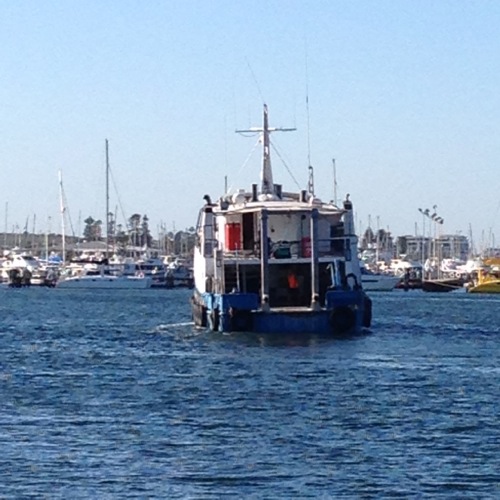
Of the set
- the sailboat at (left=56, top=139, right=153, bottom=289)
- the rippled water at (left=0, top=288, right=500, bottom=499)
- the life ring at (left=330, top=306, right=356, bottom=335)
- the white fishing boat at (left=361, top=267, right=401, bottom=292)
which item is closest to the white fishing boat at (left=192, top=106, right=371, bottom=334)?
the life ring at (left=330, top=306, right=356, bottom=335)

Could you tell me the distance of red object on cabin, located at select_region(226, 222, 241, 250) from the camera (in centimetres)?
5744

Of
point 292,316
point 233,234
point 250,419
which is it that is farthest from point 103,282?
point 250,419

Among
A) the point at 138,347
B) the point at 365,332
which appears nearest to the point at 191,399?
the point at 138,347

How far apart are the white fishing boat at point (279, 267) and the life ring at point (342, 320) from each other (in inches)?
0.4

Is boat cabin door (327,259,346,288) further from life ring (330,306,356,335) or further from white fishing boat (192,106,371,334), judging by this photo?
life ring (330,306,356,335)

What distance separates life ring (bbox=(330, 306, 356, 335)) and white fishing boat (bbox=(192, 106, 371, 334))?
10mm

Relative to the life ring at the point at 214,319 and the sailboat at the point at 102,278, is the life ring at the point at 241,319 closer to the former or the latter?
the life ring at the point at 214,319

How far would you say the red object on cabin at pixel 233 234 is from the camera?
57.4 metres

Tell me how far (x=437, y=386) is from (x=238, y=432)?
9833mm

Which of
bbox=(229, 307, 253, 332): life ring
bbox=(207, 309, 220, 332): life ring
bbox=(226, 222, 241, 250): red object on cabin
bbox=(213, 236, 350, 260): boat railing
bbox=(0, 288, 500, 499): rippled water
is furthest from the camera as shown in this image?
bbox=(226, 222, 241, 250): red object on cabin

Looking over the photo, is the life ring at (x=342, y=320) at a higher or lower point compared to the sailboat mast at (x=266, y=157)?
lower

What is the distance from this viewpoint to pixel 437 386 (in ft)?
119

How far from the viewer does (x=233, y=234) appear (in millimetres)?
57562

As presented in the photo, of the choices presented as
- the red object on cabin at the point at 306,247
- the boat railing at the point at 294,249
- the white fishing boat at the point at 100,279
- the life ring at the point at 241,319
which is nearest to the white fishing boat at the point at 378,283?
the white fishing boat at the point at 100,279
